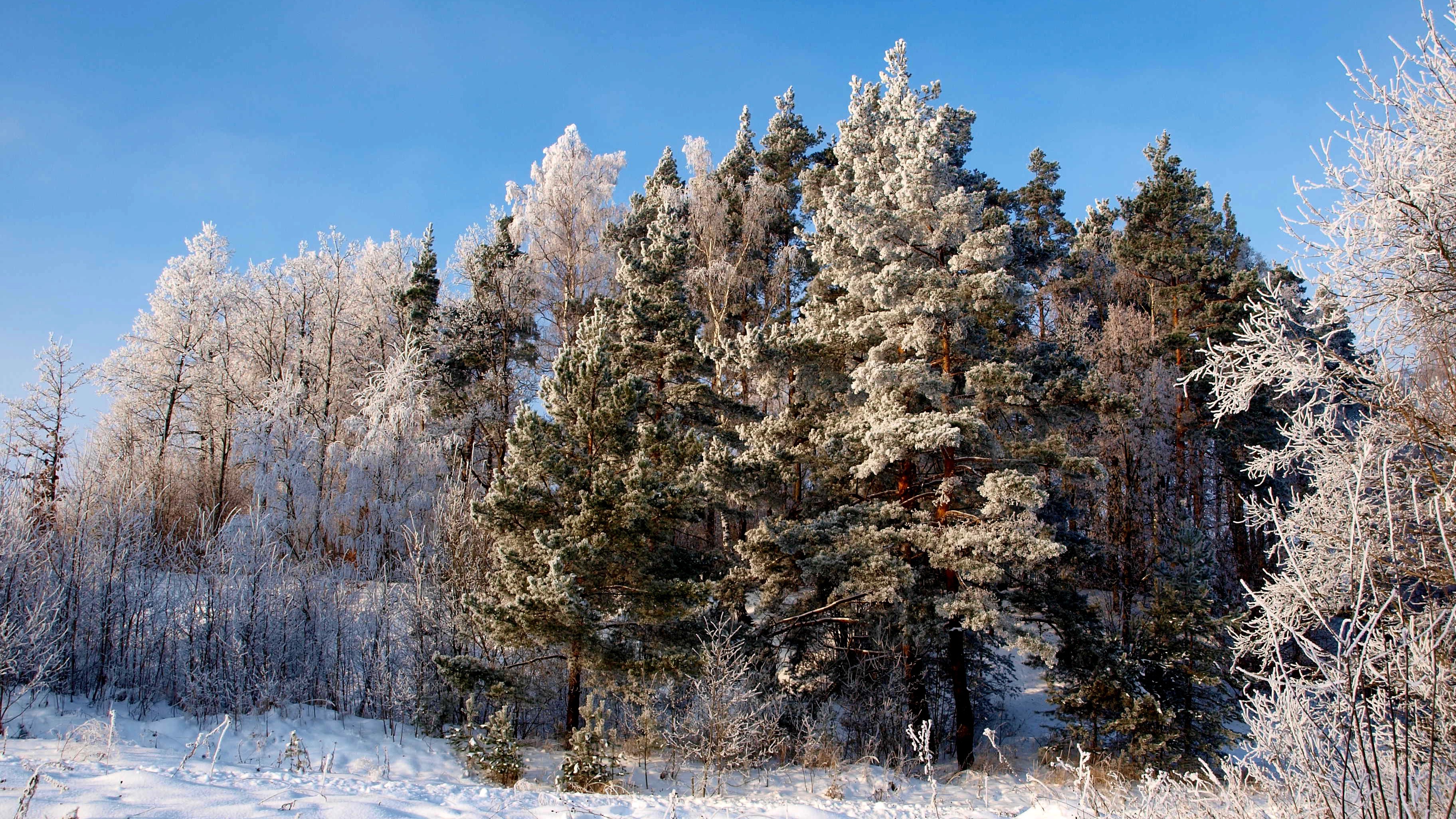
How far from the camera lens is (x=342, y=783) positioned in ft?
22.6

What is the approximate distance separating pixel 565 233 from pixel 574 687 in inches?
724

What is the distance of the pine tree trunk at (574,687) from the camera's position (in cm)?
1083

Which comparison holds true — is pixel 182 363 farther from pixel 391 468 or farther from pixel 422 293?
pixel 391 468

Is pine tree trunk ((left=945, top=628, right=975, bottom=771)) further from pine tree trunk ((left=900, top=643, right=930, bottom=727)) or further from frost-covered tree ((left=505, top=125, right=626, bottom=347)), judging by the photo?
frost-covered tree ((left=505, top=125, right=626, bottom=347))

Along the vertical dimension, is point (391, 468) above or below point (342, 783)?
above

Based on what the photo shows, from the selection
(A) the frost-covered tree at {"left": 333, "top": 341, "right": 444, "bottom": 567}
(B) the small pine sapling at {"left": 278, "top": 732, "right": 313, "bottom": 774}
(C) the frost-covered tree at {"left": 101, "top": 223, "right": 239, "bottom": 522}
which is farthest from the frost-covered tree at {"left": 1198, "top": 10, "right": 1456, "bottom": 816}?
(C) the frost-covered tree at {"left": 101, "top": 223, "right": 239, "bottom": 522}

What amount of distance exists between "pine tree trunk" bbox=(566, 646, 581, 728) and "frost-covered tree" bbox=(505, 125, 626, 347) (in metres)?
15.5

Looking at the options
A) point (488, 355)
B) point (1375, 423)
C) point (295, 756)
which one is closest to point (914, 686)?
point (1375, 423)

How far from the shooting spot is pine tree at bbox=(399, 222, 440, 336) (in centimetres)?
2478

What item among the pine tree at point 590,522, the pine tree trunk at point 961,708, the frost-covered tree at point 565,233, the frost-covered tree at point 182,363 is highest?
the frost-covered tree at point 565,233

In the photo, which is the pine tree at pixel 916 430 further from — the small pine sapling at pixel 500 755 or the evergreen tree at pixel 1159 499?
the small pine sapling at pixel 500 755

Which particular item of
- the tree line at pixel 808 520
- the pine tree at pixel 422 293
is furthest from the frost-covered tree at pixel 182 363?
the pine tree at pixel 422 293

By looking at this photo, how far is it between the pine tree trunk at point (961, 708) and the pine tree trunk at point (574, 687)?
250 inches

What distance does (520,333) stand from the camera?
25.1 metres
